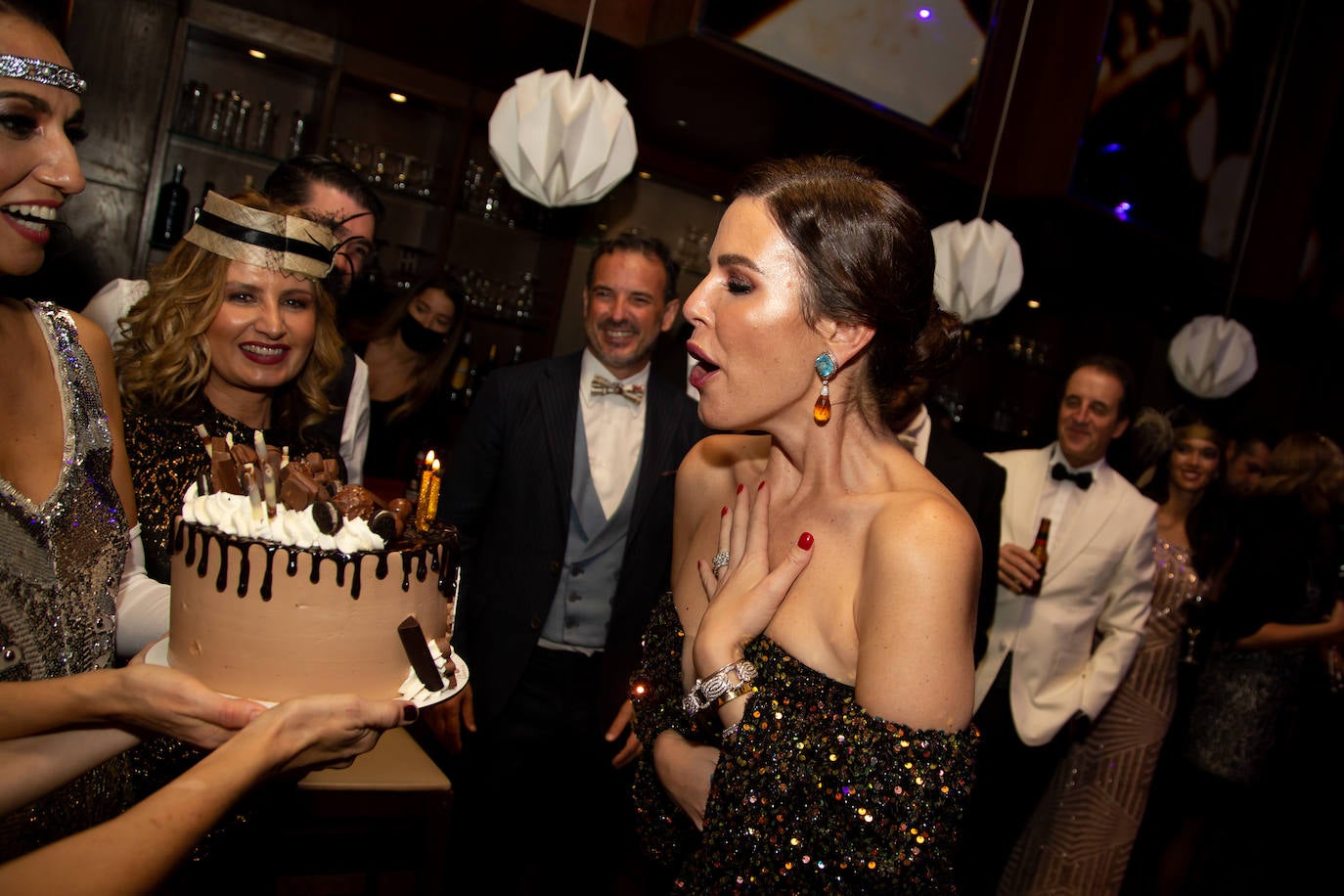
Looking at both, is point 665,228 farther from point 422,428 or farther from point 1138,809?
point 1138,809

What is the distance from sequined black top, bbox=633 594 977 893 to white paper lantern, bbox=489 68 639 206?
6.61 ft

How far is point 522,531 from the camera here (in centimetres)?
282

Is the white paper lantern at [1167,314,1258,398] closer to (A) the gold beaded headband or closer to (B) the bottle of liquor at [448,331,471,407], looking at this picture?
(A) the gold beaded headband

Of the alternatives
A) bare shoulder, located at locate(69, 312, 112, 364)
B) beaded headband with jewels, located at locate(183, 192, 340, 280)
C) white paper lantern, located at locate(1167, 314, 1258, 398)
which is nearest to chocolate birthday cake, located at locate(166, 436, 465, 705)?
bare shoulder, located at locate(69, 312, 112, 364)

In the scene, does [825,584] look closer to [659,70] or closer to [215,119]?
[659,70]

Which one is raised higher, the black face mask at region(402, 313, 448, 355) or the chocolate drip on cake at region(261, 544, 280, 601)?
the black face mask at region(402, 313, 448, 355)

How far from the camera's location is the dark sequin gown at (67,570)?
135 cm

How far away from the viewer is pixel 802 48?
3965mm

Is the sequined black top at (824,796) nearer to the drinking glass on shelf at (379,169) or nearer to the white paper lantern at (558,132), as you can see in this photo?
the white paper lantern at (558,132)

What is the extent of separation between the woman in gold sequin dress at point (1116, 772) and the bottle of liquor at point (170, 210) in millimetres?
4622

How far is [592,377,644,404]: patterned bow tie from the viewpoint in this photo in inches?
118

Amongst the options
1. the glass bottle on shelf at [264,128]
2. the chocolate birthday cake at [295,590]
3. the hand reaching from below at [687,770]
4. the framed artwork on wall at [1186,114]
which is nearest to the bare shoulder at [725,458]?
the hand reaching from below at [687,770]

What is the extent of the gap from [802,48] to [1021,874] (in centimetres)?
362

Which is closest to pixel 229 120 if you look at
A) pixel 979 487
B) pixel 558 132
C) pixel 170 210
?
pixel 170 210
